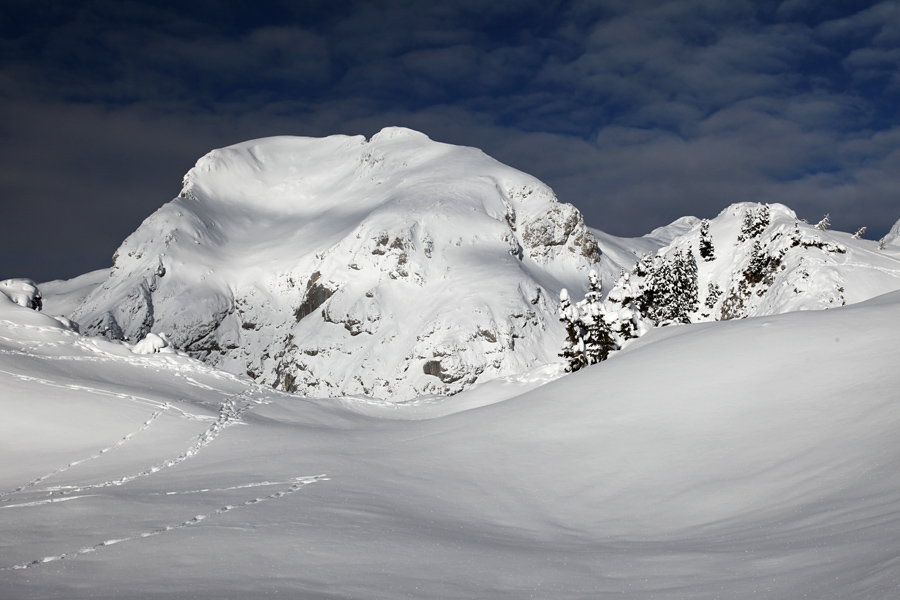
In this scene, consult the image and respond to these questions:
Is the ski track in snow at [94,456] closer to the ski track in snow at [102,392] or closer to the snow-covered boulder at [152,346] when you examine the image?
the ski track in snow at [102,392]

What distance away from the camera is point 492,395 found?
139 feet

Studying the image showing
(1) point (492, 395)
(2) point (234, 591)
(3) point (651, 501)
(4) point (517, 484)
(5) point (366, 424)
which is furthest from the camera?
(1) point (492, 395)

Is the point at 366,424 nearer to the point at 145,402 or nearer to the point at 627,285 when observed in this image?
the point at 145,402

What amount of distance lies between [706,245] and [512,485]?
49226 mm

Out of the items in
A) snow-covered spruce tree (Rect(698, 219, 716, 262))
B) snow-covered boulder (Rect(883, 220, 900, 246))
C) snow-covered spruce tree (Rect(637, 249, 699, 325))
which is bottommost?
snow-covered spruce tree (Rect(637, 249, 699, 325))

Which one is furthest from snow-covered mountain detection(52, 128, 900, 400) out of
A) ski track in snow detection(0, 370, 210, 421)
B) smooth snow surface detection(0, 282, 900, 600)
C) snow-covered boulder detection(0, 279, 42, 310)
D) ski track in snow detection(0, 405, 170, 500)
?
smooth snow surface detection(0, 282, 900, 600)

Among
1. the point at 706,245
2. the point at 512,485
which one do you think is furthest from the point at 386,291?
the point at 512,485

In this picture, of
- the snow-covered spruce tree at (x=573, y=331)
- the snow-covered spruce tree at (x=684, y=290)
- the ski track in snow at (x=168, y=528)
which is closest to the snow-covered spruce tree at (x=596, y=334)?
the snow-covered spruce tree at (x=573, y=331)

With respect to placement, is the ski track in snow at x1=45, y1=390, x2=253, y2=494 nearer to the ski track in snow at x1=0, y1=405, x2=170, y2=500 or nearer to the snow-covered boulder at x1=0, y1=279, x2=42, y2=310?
the ski track in snow at x1=0, y1=405, x2=170, y2=500

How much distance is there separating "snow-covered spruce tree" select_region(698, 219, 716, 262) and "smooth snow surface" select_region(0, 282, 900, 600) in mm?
38575

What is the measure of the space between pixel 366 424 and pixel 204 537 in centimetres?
1645

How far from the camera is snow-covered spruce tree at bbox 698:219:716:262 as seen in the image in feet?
186

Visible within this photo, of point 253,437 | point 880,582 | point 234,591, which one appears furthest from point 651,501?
point 253,437

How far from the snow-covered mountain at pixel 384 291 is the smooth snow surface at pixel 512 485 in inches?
4789
